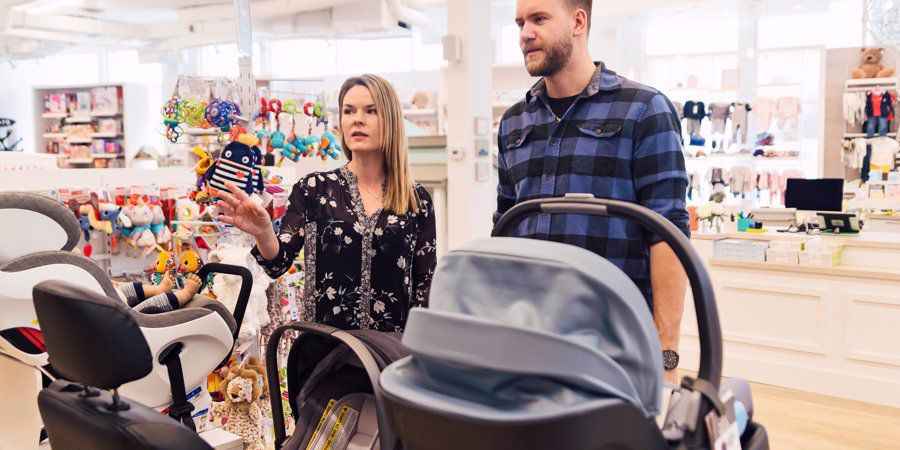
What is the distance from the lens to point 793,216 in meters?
5.58

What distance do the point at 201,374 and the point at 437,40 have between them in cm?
1211

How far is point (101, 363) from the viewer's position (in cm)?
139

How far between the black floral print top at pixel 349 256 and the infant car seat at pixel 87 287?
9.5 inches

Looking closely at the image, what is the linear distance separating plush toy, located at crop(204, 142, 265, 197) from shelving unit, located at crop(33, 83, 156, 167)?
527 inches

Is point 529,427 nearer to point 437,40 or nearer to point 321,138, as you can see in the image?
point 321,138

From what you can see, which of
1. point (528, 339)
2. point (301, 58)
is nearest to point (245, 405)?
point (528, 339)

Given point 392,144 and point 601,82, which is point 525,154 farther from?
point 392,144

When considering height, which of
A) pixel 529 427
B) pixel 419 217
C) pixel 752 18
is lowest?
pixel 529 427

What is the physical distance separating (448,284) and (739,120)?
30.6 ft

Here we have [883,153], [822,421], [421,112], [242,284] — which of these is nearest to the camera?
[242,284]

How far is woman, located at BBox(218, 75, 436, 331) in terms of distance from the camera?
7.13ft

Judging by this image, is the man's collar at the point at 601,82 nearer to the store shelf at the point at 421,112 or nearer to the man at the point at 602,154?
the man at the point at 602,154

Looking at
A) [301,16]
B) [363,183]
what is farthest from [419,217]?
[301,16]

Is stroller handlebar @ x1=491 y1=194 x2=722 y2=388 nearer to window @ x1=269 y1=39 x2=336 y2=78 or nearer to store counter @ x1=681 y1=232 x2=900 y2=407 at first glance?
store counter @ x1=681 y1=232 x2=900 y2=407
